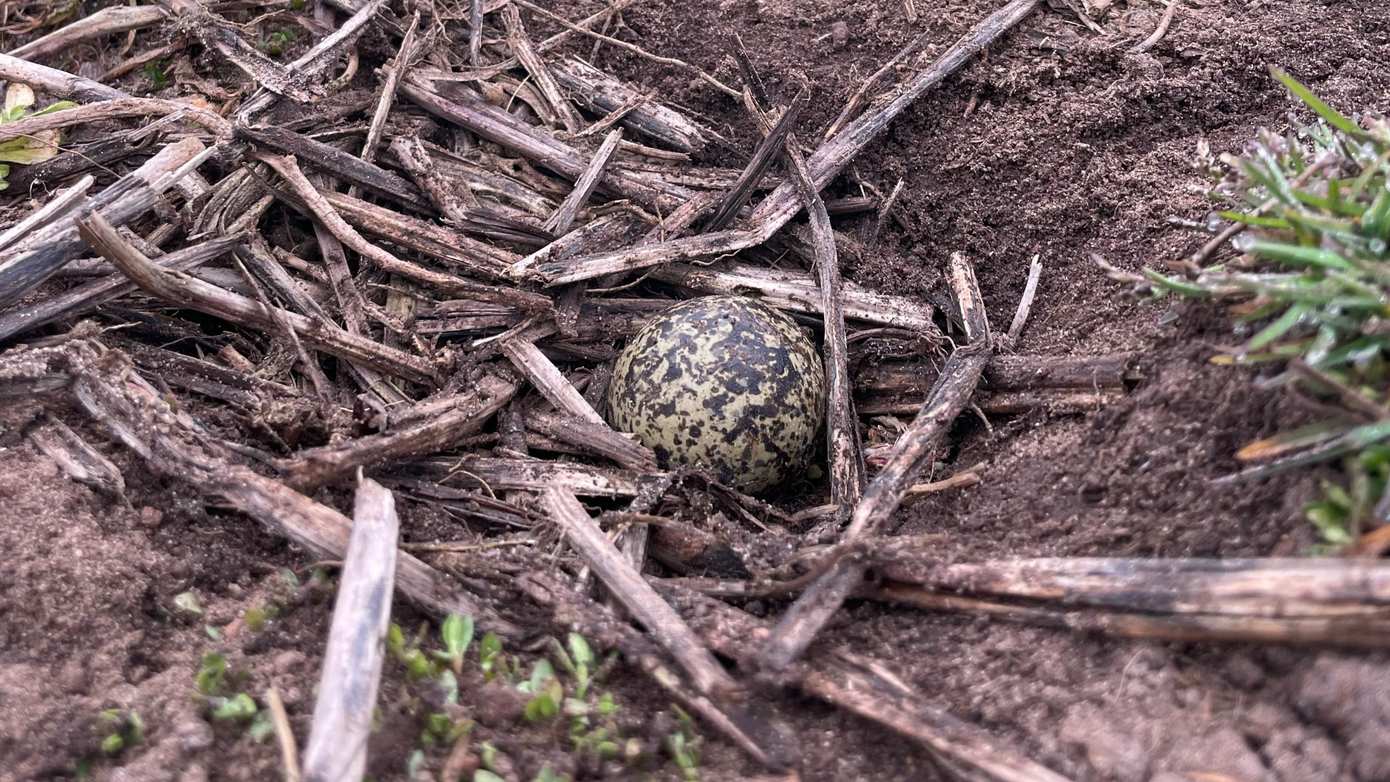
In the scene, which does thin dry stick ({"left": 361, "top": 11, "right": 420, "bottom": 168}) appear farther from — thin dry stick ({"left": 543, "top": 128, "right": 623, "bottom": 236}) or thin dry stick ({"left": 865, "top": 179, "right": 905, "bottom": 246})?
thin dry stick ({"left": 865, "top": 179, "right": 905, "bottom": 246})

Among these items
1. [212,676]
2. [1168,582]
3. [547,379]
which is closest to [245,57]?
[547,379]

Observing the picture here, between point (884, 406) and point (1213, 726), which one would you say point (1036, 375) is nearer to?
point (884, 406)

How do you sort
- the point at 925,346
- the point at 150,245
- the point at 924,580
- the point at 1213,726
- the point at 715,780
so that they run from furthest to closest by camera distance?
the point at 925,346, the point at 150,245, the point at 924,580, the point at 715,780, the point at 1213,726

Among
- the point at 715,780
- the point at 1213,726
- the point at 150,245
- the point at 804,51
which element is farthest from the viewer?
the point at 804,51

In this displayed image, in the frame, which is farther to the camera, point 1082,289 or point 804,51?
point 804,51

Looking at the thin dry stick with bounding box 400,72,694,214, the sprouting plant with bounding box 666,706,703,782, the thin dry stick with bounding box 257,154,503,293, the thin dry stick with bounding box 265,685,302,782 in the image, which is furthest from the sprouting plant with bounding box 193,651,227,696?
the thin dry stick with bounding box 400,72,694,214

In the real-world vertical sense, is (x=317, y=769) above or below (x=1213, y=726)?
below

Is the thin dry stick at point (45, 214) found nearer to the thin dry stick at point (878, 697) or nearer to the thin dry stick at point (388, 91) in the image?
the thin dry stick at point (388, 91)

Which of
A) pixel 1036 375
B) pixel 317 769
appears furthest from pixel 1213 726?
pixel 317 769
